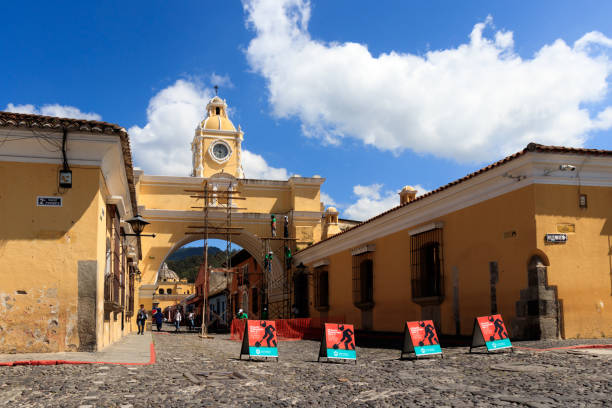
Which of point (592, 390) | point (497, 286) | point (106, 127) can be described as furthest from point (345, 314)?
point (592, 390)

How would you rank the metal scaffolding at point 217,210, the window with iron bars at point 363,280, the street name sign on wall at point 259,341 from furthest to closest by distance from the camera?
the metal scaffolding at point 217,210
the window with iron bars at point 363,280
the street name sign on wall at point 259,341

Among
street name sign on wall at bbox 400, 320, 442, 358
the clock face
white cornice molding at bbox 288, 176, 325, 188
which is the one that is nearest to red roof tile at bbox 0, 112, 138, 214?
street name sign on wall at bbox 400, 320, 442, 358

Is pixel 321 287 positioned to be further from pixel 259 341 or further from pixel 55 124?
pixel 55 124

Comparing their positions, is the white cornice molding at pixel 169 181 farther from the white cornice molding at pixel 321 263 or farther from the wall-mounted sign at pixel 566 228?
the wall-mounted sign at pixel 566 228

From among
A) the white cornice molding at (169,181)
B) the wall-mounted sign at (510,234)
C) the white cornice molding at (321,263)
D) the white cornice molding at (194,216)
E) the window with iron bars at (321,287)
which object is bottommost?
the window with iron bars at (321,287)

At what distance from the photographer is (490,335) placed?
31.6ft

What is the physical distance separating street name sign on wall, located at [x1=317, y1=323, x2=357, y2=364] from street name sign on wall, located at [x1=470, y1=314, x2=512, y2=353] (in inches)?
76.9

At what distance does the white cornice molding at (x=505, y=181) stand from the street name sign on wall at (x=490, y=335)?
10.0ft

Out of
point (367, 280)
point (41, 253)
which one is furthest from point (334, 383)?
point (367, 280)

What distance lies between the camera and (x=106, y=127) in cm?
968

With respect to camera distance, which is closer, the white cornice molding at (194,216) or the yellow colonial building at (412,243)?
the yellow colonial building at (412,243)

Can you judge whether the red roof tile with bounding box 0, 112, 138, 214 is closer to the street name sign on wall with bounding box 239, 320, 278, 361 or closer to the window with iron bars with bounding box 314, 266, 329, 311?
the street name sign on wall with bounding box 239, 320, 278, 361

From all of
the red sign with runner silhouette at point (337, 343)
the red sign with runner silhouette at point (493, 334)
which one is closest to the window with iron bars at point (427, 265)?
the red sign with runner silhouette at point (493, 334)

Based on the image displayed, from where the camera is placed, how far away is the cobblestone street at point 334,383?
590cm
